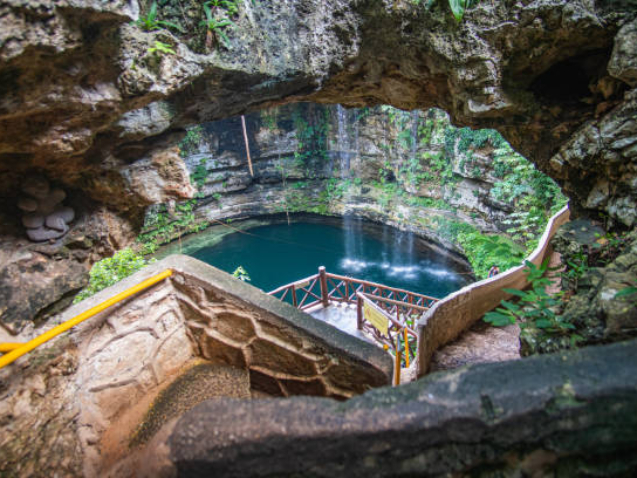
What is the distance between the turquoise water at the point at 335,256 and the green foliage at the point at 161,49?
9.66 metres

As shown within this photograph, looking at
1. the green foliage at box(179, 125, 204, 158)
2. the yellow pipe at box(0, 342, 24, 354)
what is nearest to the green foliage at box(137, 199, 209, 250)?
the green foliage at box(179, 125, 204, 158)

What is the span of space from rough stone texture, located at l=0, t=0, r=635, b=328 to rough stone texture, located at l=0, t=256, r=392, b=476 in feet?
5.08

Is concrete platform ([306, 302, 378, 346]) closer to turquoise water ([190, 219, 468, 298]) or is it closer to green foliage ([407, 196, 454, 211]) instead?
turquoise water ([190, 219, 468, 298])

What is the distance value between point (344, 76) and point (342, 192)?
11.2 m

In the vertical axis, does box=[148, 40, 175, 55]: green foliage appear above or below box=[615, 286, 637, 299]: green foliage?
above

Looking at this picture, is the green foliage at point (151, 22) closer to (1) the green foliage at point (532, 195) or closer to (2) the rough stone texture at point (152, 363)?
(2) the rough stone texture at point (152, 363)

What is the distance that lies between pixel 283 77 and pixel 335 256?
10170 millimetres

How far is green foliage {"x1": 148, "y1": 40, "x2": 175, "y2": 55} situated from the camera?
311 cm

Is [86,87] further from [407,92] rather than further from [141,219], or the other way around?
[407,92]

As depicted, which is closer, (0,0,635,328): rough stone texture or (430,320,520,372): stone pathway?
(0,0,635,328): rough stone texture

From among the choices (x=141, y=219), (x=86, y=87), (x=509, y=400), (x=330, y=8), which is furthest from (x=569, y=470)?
(x=141, y=219)

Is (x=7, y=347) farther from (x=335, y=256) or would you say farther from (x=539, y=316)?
(x=335, y=256)

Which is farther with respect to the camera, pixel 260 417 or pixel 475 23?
pixel 475 23

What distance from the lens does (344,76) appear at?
5.07m
